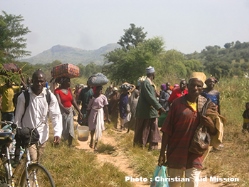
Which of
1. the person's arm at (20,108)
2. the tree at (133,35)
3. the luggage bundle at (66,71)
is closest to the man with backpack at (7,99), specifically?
the luggage bundle at (66,71)

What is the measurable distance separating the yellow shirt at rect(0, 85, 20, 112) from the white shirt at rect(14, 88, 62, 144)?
10.4ft

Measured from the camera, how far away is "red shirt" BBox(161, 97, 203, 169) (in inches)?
133

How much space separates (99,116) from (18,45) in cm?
1835

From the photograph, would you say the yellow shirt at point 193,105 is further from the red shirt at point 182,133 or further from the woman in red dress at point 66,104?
the woman in red dress at point 66,104

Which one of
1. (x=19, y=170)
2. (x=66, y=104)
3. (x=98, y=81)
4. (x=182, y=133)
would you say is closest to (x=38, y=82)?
(x=19, y=170)

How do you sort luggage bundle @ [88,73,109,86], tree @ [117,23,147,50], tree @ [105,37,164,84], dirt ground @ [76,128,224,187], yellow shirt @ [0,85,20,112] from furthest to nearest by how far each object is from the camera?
tree @ [117,23,147,50] < tree @ [105,37,164,84] < luggage bundle @ [88,73,109,86] < yellow shirt @ [0,85,20,112] < dirt ground @ [76,128,224,187]

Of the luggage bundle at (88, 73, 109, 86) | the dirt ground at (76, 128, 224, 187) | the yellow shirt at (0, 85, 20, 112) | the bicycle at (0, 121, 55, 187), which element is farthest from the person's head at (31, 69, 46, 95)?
the luggage bundle at (88, 73, 109, 86)

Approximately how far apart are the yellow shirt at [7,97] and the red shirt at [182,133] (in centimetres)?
461

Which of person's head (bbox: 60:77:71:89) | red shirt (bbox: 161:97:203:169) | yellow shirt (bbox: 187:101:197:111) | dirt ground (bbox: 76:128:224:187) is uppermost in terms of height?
person's head (bbox: 60:77:71:89)

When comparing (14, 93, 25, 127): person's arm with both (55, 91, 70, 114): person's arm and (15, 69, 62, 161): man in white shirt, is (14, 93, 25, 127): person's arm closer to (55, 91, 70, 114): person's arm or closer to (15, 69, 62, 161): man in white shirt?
(15, 69, 62, 161): man in white shirt

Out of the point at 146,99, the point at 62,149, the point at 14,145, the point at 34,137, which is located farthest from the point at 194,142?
the point at 62,149

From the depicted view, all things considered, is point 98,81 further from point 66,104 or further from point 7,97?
point 7,97

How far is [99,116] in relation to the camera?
7418 millimetres

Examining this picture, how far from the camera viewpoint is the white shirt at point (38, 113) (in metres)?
3.99
